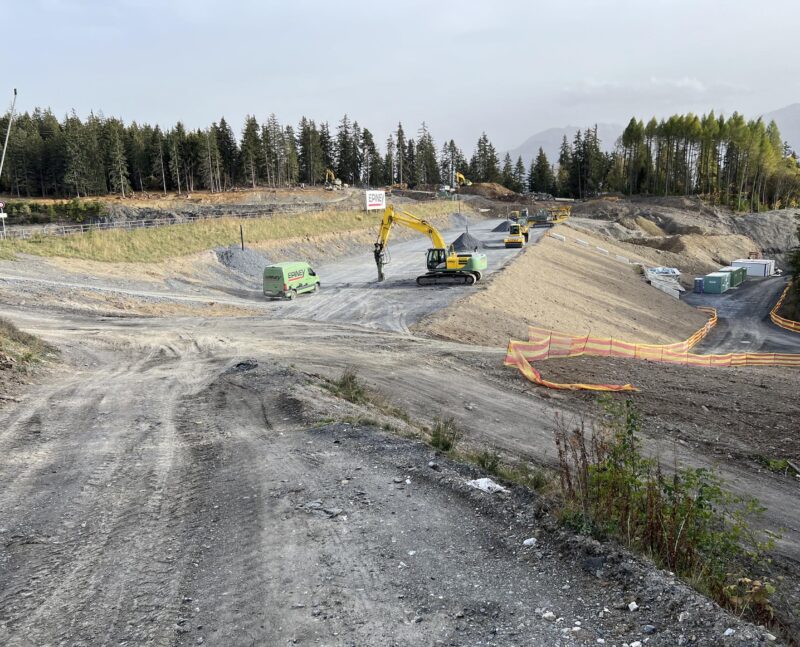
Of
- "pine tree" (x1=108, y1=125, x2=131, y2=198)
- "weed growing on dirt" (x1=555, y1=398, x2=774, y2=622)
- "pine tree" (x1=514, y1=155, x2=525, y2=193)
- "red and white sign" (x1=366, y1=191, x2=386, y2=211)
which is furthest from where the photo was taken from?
"pine tree" (x1=514, y1=155, x2=525, y2=193)

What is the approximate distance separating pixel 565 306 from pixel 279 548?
1198 inches

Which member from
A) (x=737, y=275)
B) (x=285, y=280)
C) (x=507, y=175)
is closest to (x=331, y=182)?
(x=507, y=175)

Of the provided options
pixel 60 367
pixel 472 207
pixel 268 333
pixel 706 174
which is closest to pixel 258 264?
pixel 268 333

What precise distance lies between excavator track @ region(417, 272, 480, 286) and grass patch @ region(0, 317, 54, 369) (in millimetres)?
20949

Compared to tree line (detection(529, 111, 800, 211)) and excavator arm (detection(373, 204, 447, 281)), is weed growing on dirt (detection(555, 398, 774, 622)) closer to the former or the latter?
excavator arm (detection(373, 204, 447, 281))

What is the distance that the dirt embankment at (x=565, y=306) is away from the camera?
2745 cm

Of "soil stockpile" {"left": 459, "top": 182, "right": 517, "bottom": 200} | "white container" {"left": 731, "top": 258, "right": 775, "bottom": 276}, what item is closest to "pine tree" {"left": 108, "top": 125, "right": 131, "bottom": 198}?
"soil stockpile" {"left": 459, "top": 182, "right": 517, "bottom": 200}

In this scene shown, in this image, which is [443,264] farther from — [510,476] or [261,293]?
[510,476]

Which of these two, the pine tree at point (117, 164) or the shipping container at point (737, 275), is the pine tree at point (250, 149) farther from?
the shipping container at point (737, 275)

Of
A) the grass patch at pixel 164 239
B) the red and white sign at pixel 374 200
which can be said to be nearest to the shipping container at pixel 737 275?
the red and white sign at pixel 374 200

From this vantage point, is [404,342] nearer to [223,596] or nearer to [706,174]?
[223,596]

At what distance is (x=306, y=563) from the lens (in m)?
6.71

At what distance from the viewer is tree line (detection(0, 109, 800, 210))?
8819 cm

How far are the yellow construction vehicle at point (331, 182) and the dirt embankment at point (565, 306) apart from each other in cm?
5566
